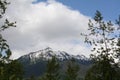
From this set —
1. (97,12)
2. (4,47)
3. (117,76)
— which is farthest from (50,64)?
(4,47)

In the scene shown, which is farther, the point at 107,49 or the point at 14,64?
the point at 14,64

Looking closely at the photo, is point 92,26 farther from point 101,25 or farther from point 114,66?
point 114,66

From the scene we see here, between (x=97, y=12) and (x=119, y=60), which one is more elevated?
(x=97, y=12)

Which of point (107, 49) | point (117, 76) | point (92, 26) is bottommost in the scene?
point (117, 76)

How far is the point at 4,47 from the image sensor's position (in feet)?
88.2

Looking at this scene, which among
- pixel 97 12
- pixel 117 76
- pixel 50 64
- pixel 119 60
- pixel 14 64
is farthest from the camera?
pixel 50 64

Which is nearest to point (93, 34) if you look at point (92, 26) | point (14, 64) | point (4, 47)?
point (92, 26)

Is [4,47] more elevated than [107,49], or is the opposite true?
[107,49]

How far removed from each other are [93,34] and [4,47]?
909 inches

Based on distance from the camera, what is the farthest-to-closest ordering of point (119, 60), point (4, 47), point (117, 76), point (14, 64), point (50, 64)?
point (50, 64) → point (14, 64) → point (119, 60) → point (117, 76) → point (4, 47)

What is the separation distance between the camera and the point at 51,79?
71250 millimetres

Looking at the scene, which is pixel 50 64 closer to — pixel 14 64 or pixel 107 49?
pixel 14 64

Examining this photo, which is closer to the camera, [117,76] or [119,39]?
[117,76]

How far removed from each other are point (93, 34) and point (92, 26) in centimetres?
109
